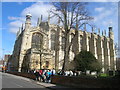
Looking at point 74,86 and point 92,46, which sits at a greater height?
point 92,46

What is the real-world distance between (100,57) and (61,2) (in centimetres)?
5459

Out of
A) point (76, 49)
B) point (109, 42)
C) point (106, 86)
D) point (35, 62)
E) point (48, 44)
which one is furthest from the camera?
point (109, 42)

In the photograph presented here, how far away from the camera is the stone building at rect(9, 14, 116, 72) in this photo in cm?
5103

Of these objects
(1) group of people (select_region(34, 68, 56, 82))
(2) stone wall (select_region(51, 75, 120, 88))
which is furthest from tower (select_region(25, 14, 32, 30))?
(2) stone wall (select_region(51, 75, 120, 88))

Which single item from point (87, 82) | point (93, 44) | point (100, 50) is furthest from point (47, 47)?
point (87, 82)

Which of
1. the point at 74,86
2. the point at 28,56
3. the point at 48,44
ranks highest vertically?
the point at 48,44

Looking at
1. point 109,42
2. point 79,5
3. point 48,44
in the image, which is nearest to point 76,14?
point 79,5

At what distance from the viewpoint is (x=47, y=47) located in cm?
5844

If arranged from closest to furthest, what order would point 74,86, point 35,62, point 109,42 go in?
point 74,86
point 35,62
point 109,42

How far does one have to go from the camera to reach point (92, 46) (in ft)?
237

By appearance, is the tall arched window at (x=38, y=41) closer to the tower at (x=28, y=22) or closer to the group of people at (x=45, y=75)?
the tower at (x=28, y=22)

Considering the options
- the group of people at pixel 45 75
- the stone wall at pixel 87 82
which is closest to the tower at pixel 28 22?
the group of people at pixel 45 75

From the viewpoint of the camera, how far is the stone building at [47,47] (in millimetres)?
51031

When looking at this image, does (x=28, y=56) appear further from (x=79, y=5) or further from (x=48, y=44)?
(x=79, y=5)
